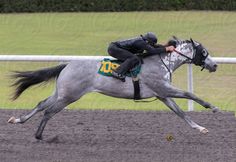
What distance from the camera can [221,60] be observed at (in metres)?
10.5

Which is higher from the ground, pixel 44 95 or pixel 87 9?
pixel 44 95

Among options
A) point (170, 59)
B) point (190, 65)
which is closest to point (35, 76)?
point (170, 59)

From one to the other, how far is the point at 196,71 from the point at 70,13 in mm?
13649

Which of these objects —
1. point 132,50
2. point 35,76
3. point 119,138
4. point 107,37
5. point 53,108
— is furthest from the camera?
point 107,37

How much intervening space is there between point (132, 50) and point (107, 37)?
13.4 metres

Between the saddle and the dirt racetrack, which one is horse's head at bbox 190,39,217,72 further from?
the dirt racetrack

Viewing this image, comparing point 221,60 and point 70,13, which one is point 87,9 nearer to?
point 70,13

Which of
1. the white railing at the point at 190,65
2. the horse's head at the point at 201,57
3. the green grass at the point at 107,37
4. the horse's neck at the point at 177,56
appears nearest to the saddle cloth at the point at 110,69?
the horse's neck at the point at 177,56

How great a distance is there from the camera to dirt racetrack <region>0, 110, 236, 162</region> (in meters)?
Result: 7.53

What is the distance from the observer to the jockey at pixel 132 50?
27.3 ft

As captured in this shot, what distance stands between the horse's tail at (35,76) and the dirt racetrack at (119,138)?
2.14 ft

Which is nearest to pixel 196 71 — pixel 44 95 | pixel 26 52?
pixel 44 95

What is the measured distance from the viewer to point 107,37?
21938 millimetres

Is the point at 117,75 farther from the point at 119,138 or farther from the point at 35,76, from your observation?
the point at 35,76
